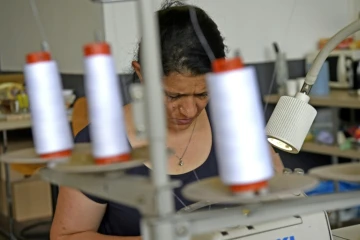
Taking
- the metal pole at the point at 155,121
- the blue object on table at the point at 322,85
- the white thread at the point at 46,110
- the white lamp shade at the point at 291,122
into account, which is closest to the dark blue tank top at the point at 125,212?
the white lamp shade at the point at 291,122

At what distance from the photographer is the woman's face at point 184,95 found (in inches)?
59.2

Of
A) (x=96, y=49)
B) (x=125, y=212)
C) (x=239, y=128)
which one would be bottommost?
(x=125, y=212)

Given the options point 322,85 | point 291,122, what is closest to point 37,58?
point 291,122

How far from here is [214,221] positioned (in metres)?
0.83

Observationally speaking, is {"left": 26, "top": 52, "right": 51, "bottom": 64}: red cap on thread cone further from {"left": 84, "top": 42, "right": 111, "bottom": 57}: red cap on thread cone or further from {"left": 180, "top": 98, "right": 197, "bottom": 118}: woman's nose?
{"left": 180, "top": 98, "right": 197, "bottom": 118}: woman's nose

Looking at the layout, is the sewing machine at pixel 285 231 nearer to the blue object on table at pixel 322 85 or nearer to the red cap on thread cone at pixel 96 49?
the red cap on thread cone at pixel 96 49

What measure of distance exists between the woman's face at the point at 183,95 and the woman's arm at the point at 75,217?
273 millimetres

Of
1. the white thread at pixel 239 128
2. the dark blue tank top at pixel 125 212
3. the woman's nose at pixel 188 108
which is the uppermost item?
the white thread at pixel 239 128

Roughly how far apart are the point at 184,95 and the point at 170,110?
0.05m

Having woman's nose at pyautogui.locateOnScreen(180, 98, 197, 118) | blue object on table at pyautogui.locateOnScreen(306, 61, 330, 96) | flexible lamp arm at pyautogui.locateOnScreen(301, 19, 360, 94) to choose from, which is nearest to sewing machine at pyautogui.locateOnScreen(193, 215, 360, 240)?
flexible lamp arm at pyautogui.locateOnScreen(301, 19, 360, 94)

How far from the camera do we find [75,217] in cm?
151

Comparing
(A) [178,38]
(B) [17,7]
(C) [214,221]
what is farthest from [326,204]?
(B) [17,7]

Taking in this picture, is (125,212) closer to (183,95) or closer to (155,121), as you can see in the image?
(183,95)

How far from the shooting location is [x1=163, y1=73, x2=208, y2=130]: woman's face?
1505mm
